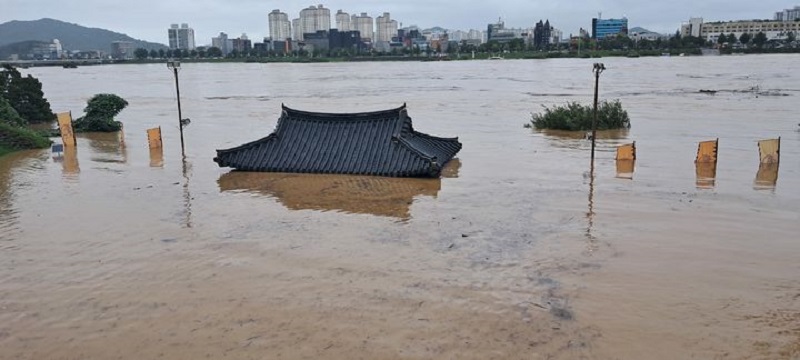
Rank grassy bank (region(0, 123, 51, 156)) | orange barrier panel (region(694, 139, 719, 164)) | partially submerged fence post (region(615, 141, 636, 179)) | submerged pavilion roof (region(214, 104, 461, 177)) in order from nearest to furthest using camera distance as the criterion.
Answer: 1. submerged pavilion roof (region(214, 104, 461, 177))
2. partially submerged fence post (region(615, 141, 636, 179))
3. orange barrier panel (region(694, 139, 719, 164))
4. grassy bank (region(0, 123, 51, 156))

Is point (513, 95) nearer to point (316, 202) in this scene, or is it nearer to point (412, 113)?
point (412, 113)

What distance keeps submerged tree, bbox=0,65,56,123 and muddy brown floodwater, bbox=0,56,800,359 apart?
39.9ft

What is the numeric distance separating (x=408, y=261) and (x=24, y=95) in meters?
25.6

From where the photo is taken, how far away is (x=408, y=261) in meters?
8.48

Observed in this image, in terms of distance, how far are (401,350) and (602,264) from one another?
338cm

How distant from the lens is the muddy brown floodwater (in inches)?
247

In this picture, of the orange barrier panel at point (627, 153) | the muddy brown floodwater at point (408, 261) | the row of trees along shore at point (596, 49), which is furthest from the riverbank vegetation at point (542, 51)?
the muddy brown floodwater at point (408, 261)

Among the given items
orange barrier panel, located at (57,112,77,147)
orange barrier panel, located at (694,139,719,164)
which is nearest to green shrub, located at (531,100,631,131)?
orange barrier panel, located at (694,139,719,164)

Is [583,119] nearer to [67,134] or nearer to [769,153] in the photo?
[769,153]

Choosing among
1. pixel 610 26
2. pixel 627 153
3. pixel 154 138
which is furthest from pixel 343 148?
pixel 610 26

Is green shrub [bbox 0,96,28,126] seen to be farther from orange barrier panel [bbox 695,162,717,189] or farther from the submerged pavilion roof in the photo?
orange barrier panel [bbox 695,162,717,189]

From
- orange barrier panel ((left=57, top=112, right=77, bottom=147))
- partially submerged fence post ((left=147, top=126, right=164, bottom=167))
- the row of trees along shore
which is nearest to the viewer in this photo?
partially submerged fence post ((left=147, top=126, right=164, bottom=167))

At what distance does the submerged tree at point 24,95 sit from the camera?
1076 inches

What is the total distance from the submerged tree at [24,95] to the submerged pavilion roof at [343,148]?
58.0 ft
